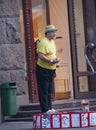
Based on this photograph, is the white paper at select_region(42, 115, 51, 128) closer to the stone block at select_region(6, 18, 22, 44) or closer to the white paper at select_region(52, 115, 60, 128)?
the white paper at select_region(52, 115, 60, 128)

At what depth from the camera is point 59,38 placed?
14.2 m

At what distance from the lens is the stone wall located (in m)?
12.9

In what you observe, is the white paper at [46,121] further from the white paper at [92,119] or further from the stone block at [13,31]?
the stone block at [13,31]

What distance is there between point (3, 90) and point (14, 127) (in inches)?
39.7

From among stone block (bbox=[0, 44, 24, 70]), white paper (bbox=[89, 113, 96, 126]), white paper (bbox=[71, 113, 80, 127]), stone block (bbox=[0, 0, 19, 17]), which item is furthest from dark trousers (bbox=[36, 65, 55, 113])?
stone block (bbox=[0, 0, 19, 17])

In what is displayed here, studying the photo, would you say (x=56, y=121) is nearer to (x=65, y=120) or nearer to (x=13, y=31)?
(x=65, y=120)

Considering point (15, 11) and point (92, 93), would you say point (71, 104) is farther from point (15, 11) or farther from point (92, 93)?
point (15, 11)

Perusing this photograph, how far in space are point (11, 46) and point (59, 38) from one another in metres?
1.63

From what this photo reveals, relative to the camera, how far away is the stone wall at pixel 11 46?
12938mm

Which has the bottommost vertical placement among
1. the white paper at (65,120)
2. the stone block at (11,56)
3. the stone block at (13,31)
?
the white paper at (65,120)

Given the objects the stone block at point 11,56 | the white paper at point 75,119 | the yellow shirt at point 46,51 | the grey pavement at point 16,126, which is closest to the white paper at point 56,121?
the white paper at point 75,119

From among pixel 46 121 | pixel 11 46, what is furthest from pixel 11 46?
pixel 46 121

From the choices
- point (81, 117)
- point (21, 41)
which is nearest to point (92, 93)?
point (21, 41)

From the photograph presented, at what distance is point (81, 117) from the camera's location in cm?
1088
